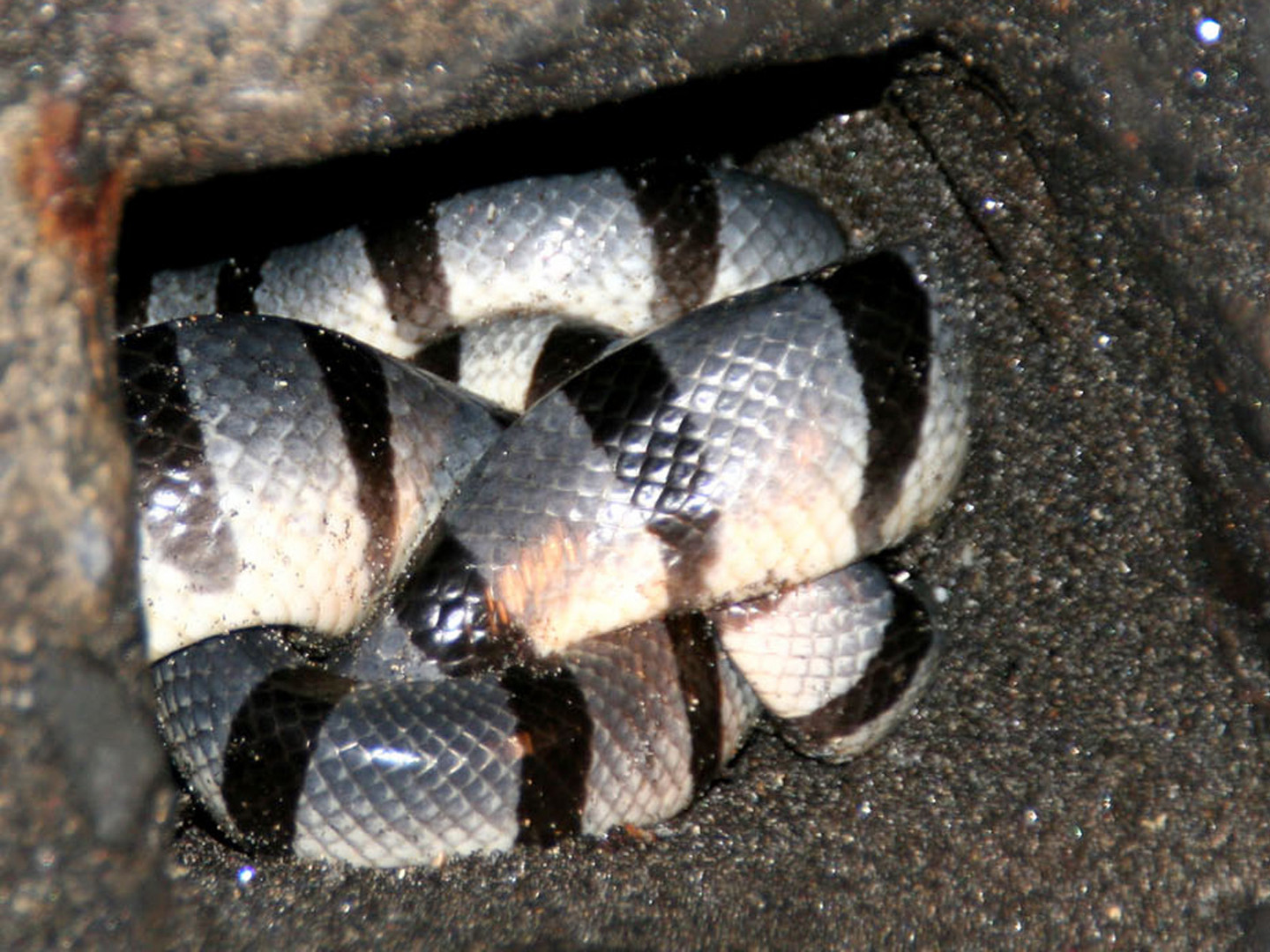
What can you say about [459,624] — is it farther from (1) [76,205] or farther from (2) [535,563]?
(1) [76,205]

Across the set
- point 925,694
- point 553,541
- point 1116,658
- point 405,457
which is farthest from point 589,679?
point 1116,658

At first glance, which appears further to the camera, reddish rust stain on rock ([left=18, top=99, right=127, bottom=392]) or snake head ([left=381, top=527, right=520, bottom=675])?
snake head ([left=381, top=527, right=520, bottom=675])

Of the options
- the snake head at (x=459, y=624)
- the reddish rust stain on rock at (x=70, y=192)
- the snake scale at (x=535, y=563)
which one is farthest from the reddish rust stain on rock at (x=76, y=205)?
the snake head at (x=459, y=624)

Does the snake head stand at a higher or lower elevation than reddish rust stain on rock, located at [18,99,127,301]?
lower

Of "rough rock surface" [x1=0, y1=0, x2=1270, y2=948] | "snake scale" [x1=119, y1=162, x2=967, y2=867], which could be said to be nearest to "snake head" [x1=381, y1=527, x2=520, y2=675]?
"snake scale" [x1=119, y1=162, x2=967, y2=867]

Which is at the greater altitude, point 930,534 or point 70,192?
point 70,192

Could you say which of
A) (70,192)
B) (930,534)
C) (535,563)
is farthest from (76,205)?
(930,534)

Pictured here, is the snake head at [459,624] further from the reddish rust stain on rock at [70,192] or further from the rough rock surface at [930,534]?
the reddish rust stain on rock at [70,192]

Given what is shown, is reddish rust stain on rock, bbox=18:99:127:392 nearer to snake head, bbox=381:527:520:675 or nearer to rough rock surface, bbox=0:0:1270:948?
rough rock surface, bbox=0:0:1270:948
